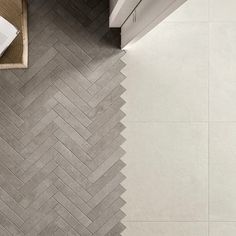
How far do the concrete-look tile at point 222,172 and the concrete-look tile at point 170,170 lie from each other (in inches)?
2.2

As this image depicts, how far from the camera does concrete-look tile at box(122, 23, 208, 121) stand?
11.5 feet

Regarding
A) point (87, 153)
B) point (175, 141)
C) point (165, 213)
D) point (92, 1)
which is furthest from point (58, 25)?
point (165, 213)

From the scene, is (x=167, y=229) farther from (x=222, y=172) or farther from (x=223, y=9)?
(x=223, y=9)

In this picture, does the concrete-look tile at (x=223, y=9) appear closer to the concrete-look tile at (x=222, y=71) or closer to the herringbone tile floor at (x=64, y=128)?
the concrete-look tile at (x=222, y=71)

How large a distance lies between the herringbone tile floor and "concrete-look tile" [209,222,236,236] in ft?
2.29

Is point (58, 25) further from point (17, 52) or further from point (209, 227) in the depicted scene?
point (209, 227)

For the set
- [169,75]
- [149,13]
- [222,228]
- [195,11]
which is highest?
[195,11]

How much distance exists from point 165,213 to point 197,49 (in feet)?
4.09

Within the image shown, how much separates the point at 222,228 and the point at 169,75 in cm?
121

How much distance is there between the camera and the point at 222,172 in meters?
3.54

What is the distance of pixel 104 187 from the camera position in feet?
11.5

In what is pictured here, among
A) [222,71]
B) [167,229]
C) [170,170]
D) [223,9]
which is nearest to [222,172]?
[170,170]

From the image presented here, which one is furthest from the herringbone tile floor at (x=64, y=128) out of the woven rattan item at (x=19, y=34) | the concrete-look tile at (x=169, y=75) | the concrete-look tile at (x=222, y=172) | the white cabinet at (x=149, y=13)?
the concrete-look tile at (x=222, y=172)

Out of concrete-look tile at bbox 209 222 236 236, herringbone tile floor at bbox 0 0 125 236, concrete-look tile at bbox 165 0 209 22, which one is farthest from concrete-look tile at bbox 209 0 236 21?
concrete-look tile at bbox 209 222 236 236
